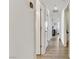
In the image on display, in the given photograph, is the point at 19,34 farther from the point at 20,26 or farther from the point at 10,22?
the point at 10,22

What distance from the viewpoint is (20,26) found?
1889 millimetres

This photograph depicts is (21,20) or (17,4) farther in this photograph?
(21,20)

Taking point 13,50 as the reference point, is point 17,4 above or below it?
above

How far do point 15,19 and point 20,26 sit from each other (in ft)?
0.69

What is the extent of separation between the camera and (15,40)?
1.69m
